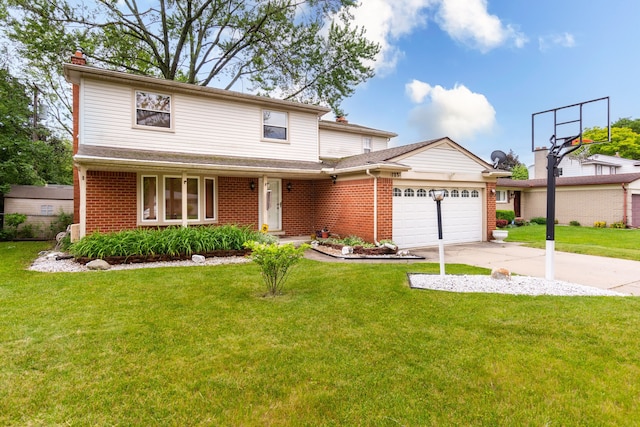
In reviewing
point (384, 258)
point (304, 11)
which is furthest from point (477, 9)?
point (384, 258)

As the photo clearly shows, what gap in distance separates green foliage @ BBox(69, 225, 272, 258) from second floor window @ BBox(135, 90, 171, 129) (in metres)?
4.03

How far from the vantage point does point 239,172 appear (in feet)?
35.6

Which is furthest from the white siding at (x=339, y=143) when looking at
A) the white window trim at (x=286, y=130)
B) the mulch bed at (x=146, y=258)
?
the mulch bed at (x=146, y=258)

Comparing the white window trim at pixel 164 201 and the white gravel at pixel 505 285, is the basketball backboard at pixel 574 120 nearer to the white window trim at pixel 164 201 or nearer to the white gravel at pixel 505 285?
the white gravel at pixel 505 285

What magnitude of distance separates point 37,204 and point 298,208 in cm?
1130

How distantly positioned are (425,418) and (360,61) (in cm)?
2140

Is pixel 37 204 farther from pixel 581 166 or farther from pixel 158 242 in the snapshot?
pixel 581 166

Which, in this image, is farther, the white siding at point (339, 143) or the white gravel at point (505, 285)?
the white siding at point (339, 143)

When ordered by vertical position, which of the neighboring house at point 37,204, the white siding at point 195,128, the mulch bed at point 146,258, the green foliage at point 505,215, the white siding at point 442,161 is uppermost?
the white siding at point 195,128

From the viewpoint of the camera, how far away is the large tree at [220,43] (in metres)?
17.0

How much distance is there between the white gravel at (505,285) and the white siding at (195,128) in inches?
320

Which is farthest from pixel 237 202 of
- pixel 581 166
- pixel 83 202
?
pixel 581 166

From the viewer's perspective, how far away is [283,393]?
9.40ft

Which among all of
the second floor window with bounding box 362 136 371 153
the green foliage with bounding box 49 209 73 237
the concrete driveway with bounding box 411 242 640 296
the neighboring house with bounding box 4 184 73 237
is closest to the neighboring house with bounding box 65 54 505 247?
the concrete driveway with bounding box 411 242 640 296
